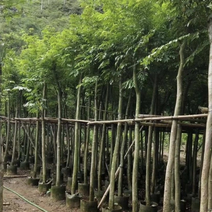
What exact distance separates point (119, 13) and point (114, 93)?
5.01m

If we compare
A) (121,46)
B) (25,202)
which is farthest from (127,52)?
(25,202)

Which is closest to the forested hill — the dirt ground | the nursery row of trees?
the nursery row of trees

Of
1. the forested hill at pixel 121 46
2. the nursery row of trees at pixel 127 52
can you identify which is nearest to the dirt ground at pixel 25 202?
the nursery row of trees at pixel 127 52

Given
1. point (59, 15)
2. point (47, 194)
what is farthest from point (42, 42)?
point (59, 15)

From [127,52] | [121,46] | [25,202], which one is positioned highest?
[121,46]

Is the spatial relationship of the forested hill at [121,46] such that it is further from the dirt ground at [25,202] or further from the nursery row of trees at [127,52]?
the dirt ground at [25,202]

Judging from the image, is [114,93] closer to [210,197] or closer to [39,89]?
[39,89]

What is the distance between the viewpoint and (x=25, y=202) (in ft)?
28.2

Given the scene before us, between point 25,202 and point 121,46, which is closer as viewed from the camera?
point 121,46

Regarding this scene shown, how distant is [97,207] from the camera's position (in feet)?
24.0

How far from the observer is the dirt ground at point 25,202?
785 cm

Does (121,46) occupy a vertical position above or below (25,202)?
above

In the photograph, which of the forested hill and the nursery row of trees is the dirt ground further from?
the forested hill

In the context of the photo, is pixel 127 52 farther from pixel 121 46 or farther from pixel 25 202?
pixel 25 202
